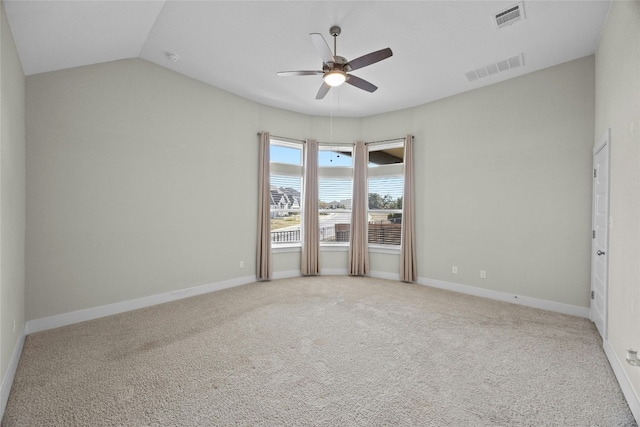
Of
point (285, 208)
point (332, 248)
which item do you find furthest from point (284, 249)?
point (332, 248)

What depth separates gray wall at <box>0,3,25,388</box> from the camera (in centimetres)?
196

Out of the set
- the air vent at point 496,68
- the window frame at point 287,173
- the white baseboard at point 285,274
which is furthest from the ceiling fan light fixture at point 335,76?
the white baseboard at point 285,274

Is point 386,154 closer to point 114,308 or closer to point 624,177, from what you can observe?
point 624,177

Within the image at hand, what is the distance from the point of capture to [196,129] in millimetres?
4227

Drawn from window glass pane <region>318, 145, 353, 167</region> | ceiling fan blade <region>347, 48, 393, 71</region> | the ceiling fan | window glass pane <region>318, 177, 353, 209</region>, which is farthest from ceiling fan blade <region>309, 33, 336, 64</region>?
window glass pane <region>318, 177, 353, 209</region>

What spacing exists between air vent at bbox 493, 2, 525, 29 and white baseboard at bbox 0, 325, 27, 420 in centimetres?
491

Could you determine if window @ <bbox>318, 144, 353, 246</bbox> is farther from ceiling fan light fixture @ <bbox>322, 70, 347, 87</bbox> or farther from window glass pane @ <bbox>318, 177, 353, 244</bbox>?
ceiling fan light fixture @ <bbox>322, 70, 347, 87</bbox>

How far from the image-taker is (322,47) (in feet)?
8.67

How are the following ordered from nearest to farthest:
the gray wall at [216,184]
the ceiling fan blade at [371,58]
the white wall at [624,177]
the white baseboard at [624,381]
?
the white baseboard at [624,381] → the white wall at [624,177] → the ceiling fan blade at [371,58] → the gray wall at [216,184]

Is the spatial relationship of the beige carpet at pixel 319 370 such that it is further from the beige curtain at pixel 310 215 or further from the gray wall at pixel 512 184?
the beige curtain at pixel 310 215

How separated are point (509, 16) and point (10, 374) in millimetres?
5179

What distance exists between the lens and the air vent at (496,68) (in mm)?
3528

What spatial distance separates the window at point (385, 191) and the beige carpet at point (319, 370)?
6.70 feet

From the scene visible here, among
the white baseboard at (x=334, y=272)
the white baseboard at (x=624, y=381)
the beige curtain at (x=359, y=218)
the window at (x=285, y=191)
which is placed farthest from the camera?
the white baseboard at (x=334, y=272)
